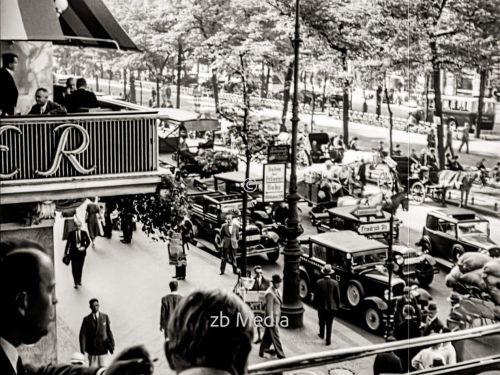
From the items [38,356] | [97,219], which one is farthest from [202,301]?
[97,219]

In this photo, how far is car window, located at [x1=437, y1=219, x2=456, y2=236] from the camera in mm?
17297

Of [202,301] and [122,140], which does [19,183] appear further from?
[202,301]

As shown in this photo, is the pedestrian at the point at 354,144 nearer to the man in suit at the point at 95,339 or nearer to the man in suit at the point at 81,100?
the man in suit at the point at 81,100

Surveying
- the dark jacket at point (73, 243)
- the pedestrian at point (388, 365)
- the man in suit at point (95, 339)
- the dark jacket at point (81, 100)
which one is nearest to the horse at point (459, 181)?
the dark jacket at point (73, 243)

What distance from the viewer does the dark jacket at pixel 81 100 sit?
1099 centimetres

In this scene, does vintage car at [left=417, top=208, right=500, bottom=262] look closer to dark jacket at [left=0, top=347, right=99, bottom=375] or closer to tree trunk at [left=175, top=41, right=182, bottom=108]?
tree trunk at [left=175, top=41, right=182, bottom=108]

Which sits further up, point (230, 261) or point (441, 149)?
point (441, 149)

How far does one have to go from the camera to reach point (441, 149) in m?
25.2

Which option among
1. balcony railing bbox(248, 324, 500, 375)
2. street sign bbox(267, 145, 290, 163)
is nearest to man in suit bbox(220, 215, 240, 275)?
street sign bbox(267, 145, 290, 163)

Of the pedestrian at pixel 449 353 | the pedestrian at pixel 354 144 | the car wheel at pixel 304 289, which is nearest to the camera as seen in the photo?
the pedestrian at pixel 449 353

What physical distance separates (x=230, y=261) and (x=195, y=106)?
8108 millimetres

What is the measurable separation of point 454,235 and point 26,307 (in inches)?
603

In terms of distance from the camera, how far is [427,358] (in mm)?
9234

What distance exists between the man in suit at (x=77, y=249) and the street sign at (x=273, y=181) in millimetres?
3514
